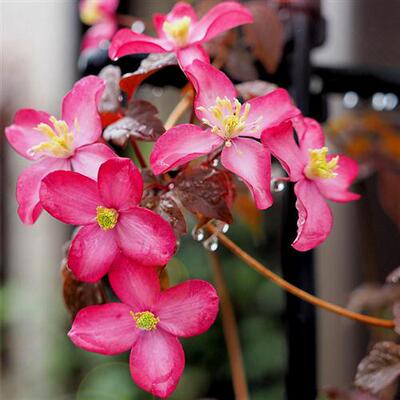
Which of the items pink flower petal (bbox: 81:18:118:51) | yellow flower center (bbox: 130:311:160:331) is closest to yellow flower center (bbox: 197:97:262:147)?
yellow flower center (bbox: 130:311:160:331)

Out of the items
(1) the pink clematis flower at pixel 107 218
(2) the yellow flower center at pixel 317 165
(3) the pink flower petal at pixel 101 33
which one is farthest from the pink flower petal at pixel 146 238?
(3) the pink flower petal at pixel 101 33

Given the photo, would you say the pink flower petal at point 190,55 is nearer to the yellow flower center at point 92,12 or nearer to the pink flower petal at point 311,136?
the pink flower petal at point 311,136

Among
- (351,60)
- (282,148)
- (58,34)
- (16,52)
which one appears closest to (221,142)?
(282,148)

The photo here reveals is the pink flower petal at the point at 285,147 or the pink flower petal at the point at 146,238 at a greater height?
the pink flower petal at the point at 285,147

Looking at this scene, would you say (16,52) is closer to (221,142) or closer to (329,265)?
(329,265)

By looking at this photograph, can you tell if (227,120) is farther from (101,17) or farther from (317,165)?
(101,17)

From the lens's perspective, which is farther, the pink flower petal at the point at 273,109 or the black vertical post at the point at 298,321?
the black vertical post at the point at 298,321

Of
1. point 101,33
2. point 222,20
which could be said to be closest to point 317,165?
point 222,20
